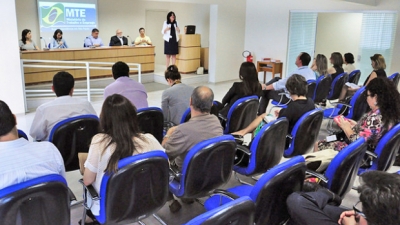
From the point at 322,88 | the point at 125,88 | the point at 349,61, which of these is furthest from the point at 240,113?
the point at 349,61

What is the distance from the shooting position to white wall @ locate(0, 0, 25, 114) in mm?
5906

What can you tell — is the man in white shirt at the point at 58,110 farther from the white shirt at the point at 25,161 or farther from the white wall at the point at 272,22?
the white wall at the point at 272,22

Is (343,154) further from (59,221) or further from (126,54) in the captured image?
(126,54)

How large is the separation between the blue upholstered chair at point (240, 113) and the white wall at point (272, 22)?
598cm

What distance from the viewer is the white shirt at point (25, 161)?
1888 millimetres

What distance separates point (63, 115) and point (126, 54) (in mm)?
6323

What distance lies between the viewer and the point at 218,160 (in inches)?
101

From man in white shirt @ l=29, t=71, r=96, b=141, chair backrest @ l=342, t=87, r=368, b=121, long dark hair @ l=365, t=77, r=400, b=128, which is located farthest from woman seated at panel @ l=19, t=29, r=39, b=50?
long dark hair @ l=365, t=77, r=400, b=128

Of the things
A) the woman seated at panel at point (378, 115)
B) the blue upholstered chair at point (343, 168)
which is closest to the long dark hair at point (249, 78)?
the woman seated at panel at point (378, 115)

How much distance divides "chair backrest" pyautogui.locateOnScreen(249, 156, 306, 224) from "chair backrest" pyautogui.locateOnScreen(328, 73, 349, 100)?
438 centimetres

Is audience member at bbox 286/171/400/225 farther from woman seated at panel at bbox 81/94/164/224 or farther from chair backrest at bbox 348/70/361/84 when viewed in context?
chair backrest at bbox 348/70/361/84

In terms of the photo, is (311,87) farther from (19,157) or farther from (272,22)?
(272,22)

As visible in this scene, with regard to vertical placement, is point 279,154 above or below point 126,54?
below

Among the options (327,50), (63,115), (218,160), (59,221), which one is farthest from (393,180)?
(327,50)
